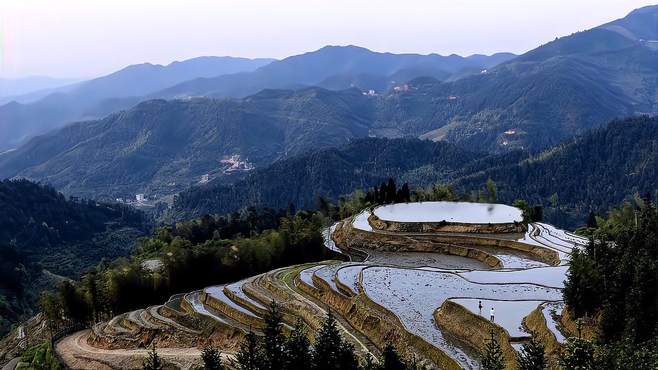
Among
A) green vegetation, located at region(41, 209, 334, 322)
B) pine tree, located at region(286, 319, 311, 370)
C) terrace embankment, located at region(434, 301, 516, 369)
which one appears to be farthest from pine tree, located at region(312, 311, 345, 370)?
green vegetation, located at region(41, 209, 334, 322)

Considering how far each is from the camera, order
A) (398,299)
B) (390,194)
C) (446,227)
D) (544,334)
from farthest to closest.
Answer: (390,194), (446,227), (398,299), (544,334)

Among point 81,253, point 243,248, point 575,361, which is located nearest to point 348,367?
point 575,361

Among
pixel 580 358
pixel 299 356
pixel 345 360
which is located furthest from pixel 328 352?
pixel 580 358

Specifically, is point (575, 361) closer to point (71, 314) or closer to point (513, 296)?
point (513, 296)

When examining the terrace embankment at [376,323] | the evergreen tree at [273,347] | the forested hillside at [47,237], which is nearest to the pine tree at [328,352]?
the evergreen tree at [273,347]

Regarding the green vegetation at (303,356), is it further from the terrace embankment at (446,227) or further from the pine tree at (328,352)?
the terrace embankment at (446,227)

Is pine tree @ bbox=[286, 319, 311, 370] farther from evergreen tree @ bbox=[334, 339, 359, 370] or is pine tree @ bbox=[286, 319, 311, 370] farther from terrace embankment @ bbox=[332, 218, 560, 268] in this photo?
terrace embankment @ bbox=[332, 218, 560, 268]

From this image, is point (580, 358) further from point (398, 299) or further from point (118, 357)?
point (118, 357)
